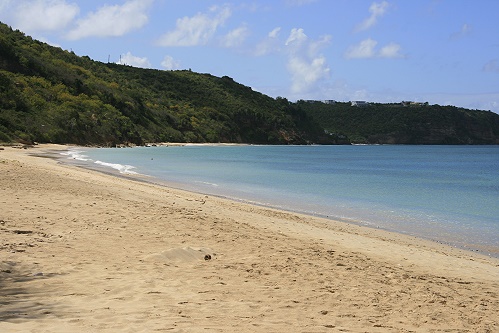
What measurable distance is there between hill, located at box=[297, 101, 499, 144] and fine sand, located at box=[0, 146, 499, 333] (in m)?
163

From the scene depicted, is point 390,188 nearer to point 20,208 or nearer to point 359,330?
point 20,208

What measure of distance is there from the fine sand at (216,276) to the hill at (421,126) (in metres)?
163

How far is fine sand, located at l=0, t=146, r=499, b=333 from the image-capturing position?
5.55 m

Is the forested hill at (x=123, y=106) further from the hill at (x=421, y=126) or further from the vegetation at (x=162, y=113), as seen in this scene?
the hill at (x=421, y=126)

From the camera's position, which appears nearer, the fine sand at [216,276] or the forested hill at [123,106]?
the fine sand at [216,276]

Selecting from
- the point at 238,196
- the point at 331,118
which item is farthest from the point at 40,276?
the point at 331,118

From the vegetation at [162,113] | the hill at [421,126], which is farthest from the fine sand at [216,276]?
the hill at [421,126]

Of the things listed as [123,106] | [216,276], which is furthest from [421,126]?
[216,276]

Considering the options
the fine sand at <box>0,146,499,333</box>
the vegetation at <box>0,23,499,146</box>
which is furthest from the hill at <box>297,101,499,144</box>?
the fine sand at <box>0,146,499,333</box>

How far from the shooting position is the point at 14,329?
4.80 meters

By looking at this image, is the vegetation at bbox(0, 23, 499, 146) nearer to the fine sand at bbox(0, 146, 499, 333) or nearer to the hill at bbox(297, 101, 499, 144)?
the hill at bbox(297, 101, 499, 144)

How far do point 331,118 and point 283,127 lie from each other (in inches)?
2434

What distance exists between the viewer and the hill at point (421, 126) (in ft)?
586

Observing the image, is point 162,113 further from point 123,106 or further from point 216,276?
point 216,276
